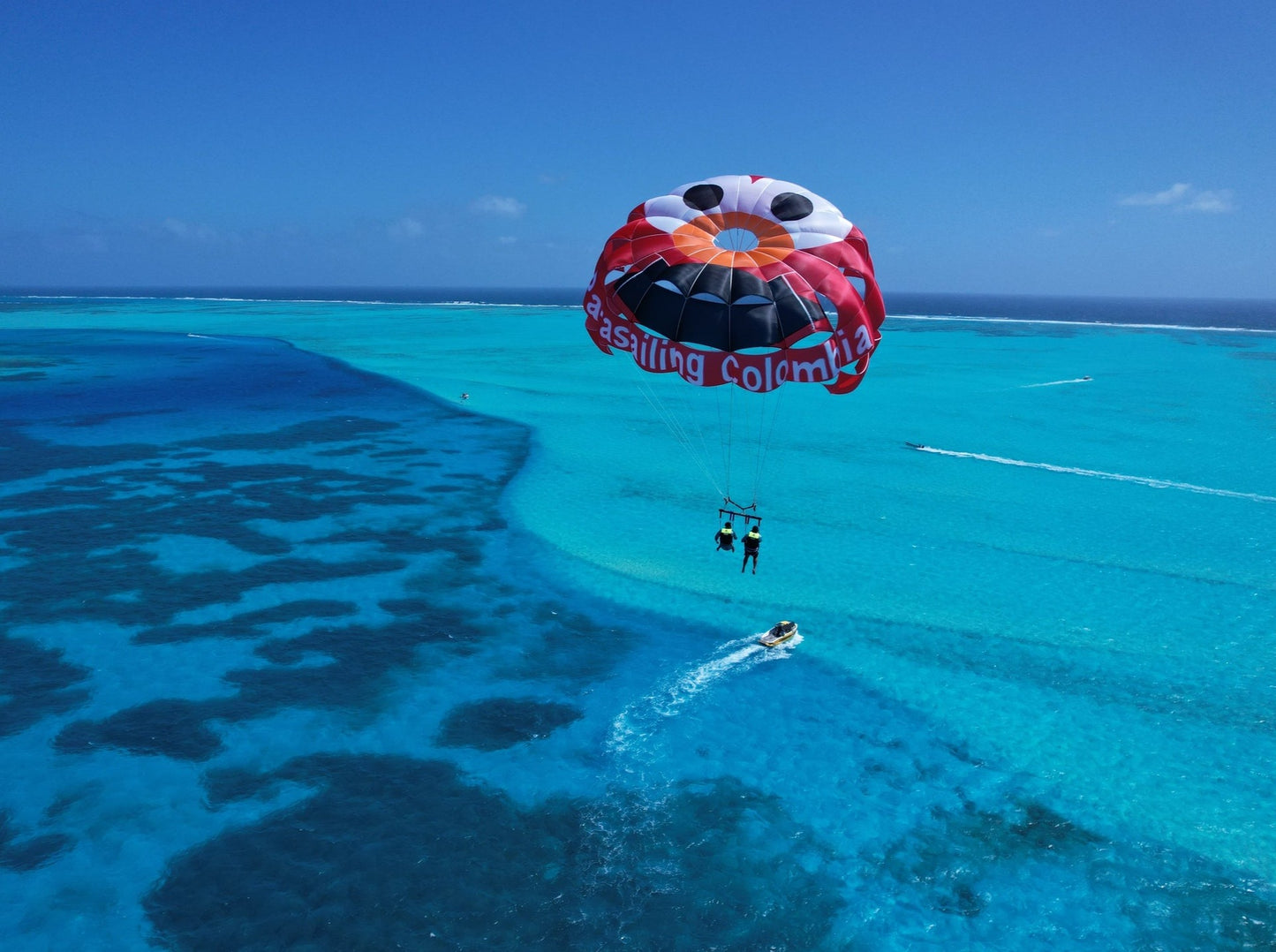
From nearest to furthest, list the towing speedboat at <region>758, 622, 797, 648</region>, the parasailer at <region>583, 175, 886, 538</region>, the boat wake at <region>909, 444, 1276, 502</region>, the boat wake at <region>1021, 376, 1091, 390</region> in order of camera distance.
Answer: the parasailer at <region>583, 175, 886, 538</region>
the towing speedboat at <region>758, 622, 797, 648</region>
the boat wake at <region>909, 444, 1276, 502</region>
the boat wake at <region>1021, 376, 1091, 390</region>

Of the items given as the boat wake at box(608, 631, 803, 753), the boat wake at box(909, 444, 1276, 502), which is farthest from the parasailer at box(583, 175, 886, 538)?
the boat wake at box(909, 444, 1276, 502)

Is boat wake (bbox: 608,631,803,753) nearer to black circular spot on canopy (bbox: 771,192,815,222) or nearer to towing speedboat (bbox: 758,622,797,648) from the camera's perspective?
towing speedboat (bbox: 758,622,797,648)

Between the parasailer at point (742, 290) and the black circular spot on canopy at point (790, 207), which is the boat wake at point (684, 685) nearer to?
the parasailer at point (742, 290)

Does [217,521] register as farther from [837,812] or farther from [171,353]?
[171,353]

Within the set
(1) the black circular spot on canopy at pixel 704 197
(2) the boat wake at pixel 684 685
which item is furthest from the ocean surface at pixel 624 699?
(1) the black circular spot on canopy at pixel 704 197

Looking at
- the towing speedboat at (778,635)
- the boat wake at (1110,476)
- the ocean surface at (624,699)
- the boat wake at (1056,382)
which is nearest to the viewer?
the ocean surface at (624,699)

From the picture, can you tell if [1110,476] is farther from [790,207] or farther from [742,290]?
[742,290]

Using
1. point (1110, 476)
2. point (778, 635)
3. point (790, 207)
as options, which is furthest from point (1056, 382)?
point (790, 207)
